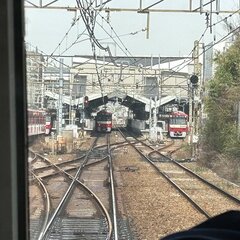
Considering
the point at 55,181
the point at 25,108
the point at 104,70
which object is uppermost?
the point at 104,70

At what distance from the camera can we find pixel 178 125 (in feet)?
10.1

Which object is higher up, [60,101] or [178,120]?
[60,101]

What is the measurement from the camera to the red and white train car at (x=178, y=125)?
2820 mm

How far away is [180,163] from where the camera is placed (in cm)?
348

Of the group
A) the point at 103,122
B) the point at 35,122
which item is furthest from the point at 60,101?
the point at 35,122

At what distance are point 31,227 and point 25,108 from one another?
437 mm

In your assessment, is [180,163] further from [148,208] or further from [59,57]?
[59,57]

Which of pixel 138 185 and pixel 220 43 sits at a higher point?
pixel 220 43

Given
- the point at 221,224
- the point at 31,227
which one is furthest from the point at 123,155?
the point at 221,224

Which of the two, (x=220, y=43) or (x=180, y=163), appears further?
(x=180, y=163)

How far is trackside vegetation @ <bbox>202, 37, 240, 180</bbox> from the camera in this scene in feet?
7.93

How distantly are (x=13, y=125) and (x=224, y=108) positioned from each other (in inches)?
52.3

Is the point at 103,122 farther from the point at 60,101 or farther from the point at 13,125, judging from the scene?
the point at 13,125

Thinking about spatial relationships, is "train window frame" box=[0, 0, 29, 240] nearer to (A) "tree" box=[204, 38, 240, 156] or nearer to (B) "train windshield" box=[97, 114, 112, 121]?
(B) "train windshield" box=[97, 114, 112, 121]
